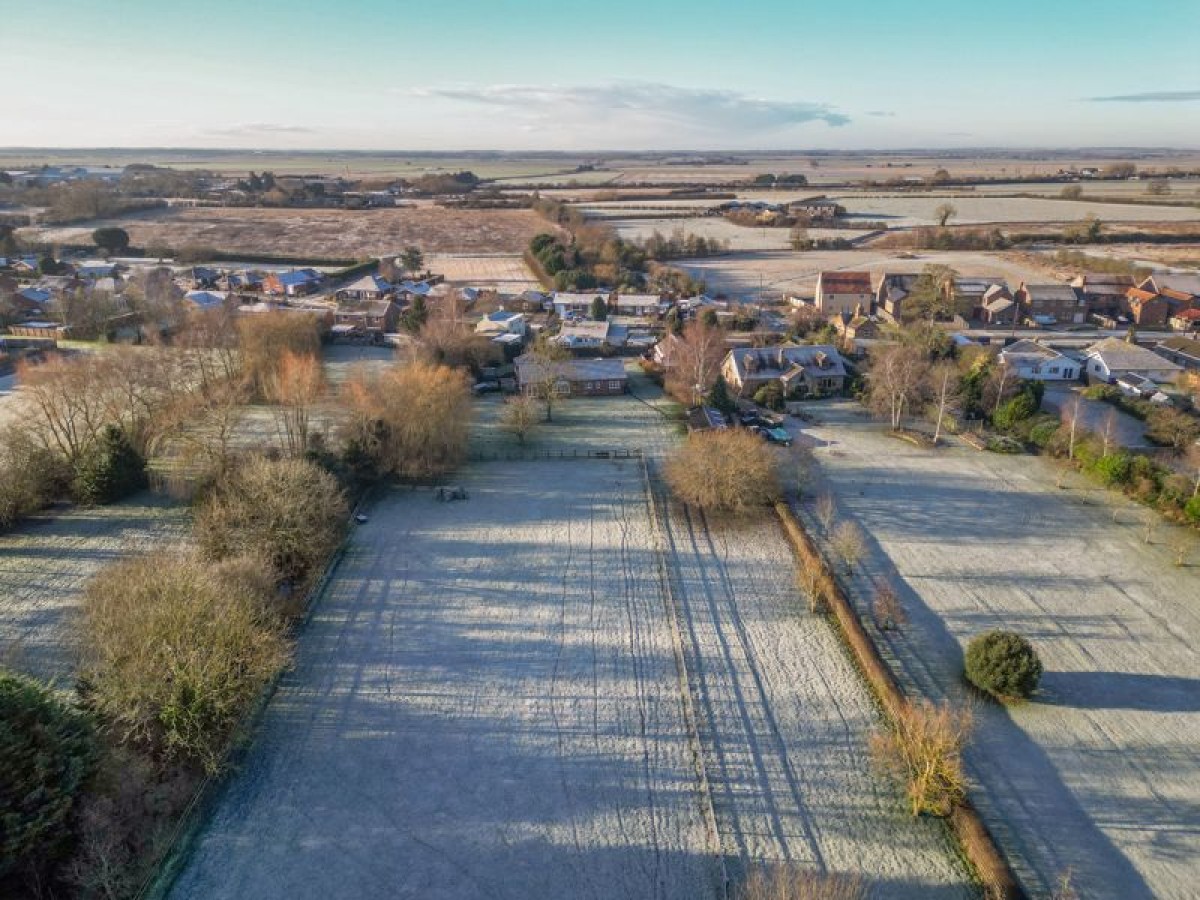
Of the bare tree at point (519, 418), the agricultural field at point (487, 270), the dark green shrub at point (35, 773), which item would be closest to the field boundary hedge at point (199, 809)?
the dark green shrub at point (35, 773)

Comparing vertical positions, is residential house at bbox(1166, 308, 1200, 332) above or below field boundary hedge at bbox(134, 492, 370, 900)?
above

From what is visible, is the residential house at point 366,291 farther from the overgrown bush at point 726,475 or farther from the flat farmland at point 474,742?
the overgrown bush at point 726,475

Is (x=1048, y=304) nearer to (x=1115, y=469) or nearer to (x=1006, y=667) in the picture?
(x=1115, y=469)

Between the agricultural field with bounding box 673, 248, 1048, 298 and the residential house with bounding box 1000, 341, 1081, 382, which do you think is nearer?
the residential house with bounding box 1000, 341, 1081, 382

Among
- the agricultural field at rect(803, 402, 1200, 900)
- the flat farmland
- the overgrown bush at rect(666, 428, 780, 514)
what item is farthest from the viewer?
the overgrown bush at rect(666, 428, 780, 514)

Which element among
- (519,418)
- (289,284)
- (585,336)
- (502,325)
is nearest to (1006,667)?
(519,418)

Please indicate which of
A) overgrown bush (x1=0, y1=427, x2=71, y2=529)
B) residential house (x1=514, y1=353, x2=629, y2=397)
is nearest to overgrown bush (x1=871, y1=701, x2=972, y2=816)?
residential house (x1=514, y1=353, x2=629, y2=397)

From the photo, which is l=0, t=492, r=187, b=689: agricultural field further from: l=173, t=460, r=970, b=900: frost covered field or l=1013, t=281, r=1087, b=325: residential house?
l=1013, t=281, r=1087, b=325: residential house
